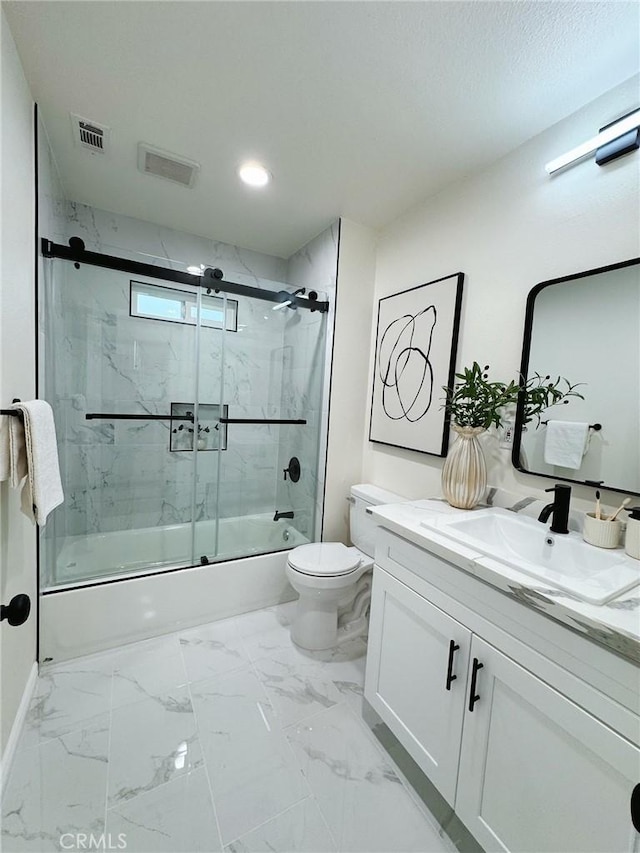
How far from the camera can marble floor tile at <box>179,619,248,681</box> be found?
1.66 m

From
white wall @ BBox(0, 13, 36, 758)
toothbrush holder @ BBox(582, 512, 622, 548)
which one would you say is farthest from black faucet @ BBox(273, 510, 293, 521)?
toothbrush holder @ BBox(582, 512, 622, 548)

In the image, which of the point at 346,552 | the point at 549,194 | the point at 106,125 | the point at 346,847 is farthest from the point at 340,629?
the point at 106,125

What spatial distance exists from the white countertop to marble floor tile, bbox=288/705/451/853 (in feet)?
2.74

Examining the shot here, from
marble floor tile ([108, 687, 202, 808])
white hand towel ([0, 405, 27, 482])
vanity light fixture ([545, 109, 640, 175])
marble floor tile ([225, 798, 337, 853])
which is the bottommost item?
marble floor tile ([225, 798, 337, 853])

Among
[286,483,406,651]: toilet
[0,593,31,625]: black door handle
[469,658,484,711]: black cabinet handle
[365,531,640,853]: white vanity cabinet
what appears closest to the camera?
[365,531,640,853]: white vanity cabinet

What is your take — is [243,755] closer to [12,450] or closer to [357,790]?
[357,790]

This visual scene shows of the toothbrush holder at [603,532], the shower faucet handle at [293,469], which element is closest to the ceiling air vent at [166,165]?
Result: the shower faucet handle at [293,469]

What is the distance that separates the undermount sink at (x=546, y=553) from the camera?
0.85 m

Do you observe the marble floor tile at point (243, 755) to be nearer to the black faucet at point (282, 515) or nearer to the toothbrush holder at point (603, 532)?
the black faucet at point (282, 515)

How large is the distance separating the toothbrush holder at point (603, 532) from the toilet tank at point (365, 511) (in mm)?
965

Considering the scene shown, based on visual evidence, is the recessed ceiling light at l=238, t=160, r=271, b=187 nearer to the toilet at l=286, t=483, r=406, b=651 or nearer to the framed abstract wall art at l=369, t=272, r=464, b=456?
the framed abstract wall art at l=369, t=272, r=464, b=456

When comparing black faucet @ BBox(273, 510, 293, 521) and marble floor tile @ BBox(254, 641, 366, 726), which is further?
black faucet @ BBox(273, 510, 293, 521)

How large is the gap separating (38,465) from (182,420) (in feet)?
4.74

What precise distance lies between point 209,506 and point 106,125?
207 cm
